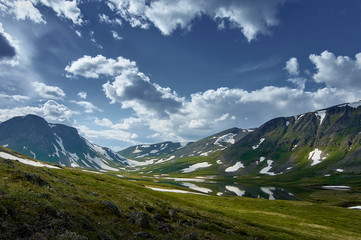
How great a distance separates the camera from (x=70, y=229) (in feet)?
47.1

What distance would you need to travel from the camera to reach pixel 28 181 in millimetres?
23906

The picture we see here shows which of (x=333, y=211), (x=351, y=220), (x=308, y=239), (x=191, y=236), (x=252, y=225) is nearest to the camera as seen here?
(x=191, y=236)

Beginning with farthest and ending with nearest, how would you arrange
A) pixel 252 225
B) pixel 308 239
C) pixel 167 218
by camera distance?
pixel 252 225
pixel 308 239
pixel 167 218

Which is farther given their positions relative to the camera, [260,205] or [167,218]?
[260,205]

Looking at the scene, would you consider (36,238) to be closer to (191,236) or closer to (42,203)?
(42,203)

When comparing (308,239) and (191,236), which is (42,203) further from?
(308,239)

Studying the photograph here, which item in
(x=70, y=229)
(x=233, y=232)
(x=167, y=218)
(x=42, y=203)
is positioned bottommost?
(x=233, y=232)

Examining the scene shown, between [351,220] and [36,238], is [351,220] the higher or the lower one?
the lower one

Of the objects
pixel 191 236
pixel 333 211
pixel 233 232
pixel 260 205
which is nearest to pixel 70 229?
pixel 191 236

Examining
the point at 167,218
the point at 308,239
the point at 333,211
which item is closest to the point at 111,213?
the point at 167,218

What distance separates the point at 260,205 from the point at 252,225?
46.7m

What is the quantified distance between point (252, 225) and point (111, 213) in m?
32.1

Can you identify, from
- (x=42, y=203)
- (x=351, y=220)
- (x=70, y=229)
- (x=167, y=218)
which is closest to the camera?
(x=70, y=229)

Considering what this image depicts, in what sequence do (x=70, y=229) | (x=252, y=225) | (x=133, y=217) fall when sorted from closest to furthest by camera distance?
(x=70, y=229)
(x=133, y=217)
(x=252, y=225)
